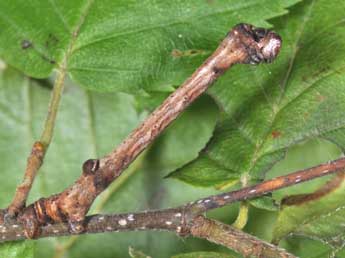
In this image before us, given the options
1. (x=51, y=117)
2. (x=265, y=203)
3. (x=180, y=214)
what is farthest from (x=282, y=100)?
(x=51, y=117)

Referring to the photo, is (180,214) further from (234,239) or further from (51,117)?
(51,117)

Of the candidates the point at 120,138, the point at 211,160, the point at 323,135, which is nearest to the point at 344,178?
the point at 323,135

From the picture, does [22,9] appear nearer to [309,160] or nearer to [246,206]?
[246,206]

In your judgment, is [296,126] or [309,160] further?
[309,160]

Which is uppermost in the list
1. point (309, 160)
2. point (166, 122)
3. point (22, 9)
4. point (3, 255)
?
point (22, 9)

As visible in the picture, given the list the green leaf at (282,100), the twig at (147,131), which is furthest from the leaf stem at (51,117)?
the green leaf at (282,100)

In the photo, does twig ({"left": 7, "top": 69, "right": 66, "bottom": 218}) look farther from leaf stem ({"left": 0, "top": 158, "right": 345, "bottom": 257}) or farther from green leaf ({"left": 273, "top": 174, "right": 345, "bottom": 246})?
green leaf ({"left": 273, "top": 174, "right": 345, "bottom": 246})

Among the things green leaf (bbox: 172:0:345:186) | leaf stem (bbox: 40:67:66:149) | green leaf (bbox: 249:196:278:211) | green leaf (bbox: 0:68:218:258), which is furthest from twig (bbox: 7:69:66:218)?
green leaf (bbox: 0:68:218:258)
